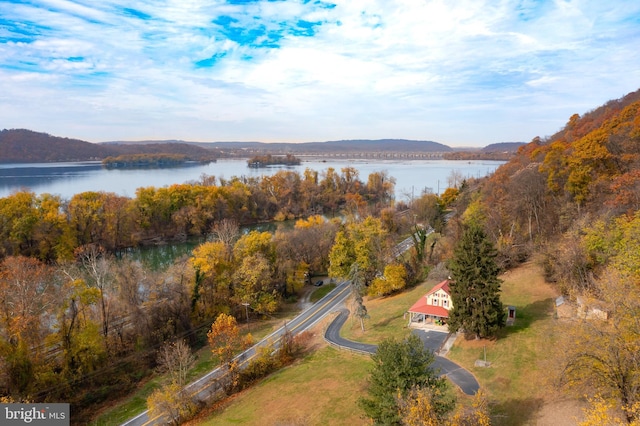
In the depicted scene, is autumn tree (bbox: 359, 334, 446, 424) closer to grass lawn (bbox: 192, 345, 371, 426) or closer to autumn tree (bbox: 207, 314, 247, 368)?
grass lawn (bbox: 192, 345, 371, 426)

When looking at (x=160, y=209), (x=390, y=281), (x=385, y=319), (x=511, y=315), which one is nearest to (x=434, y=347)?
Answer: (x=511, y=315)

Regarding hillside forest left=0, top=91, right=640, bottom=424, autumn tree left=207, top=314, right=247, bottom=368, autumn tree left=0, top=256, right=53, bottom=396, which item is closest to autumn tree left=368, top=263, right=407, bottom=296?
hillside forest left=0, top=91, right=640, bottom=424

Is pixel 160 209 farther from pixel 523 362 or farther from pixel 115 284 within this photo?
pixel 523 362

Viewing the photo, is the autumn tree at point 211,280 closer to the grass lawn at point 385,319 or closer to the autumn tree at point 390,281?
the grass lawn at point 385,319

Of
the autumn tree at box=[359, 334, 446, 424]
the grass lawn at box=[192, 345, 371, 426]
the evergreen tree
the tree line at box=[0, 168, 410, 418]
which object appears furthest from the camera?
the evergreen tree

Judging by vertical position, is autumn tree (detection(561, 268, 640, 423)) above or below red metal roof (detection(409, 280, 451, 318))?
above

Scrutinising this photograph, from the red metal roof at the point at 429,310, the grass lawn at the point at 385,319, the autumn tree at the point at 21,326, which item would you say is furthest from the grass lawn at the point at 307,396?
the autumn tree at the point at 21,326

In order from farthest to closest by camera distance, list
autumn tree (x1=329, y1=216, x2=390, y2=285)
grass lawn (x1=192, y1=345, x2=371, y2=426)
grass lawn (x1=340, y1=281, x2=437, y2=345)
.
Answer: autumn tree (x1=329, y1=216, x2=390, y2=285) < grass lawn (x1=340, y1=281, x2=437, y2=345) < grass lawn (x1=192, y1=345, x2=371, y2=426)
